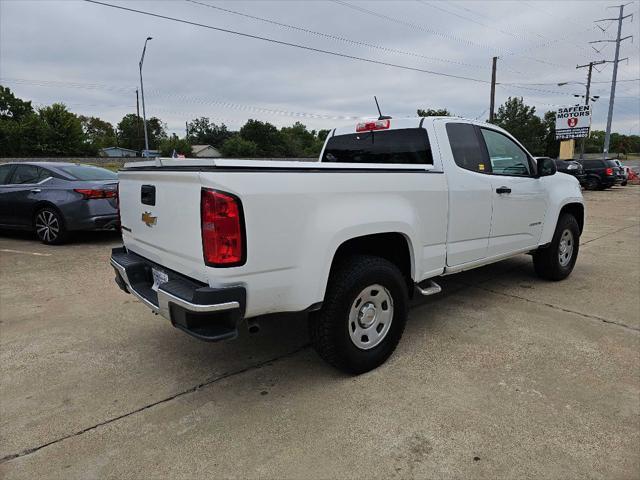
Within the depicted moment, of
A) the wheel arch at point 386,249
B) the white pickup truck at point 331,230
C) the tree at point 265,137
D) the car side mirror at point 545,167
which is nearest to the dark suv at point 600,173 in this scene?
the car side mirror at point 545,167

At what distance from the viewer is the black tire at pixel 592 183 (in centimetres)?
2281

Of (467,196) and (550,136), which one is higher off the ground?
(550,136)

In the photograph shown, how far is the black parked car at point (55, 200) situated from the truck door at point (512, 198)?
590 centimetres

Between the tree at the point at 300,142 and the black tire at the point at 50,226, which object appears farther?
the tree at the point at 300,142

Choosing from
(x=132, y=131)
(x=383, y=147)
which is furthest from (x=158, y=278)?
(x=132, y=131)

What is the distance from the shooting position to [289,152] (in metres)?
74.8

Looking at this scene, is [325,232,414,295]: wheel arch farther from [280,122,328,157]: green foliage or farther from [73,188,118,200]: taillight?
[280,122,328,157]: green foliage

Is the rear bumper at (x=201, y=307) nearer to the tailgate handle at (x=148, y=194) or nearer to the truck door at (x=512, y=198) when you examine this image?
the tailgate handle at (x=148, y=194)

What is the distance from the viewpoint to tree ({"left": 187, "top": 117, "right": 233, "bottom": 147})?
93.6 metres

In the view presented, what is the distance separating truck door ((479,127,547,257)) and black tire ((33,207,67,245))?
6.58m

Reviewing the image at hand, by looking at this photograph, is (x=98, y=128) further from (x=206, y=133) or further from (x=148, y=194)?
(x=148, y=194)

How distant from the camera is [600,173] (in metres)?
22.5

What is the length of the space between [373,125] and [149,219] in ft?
7.38

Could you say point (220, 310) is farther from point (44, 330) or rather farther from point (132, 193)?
point (44, 330)
